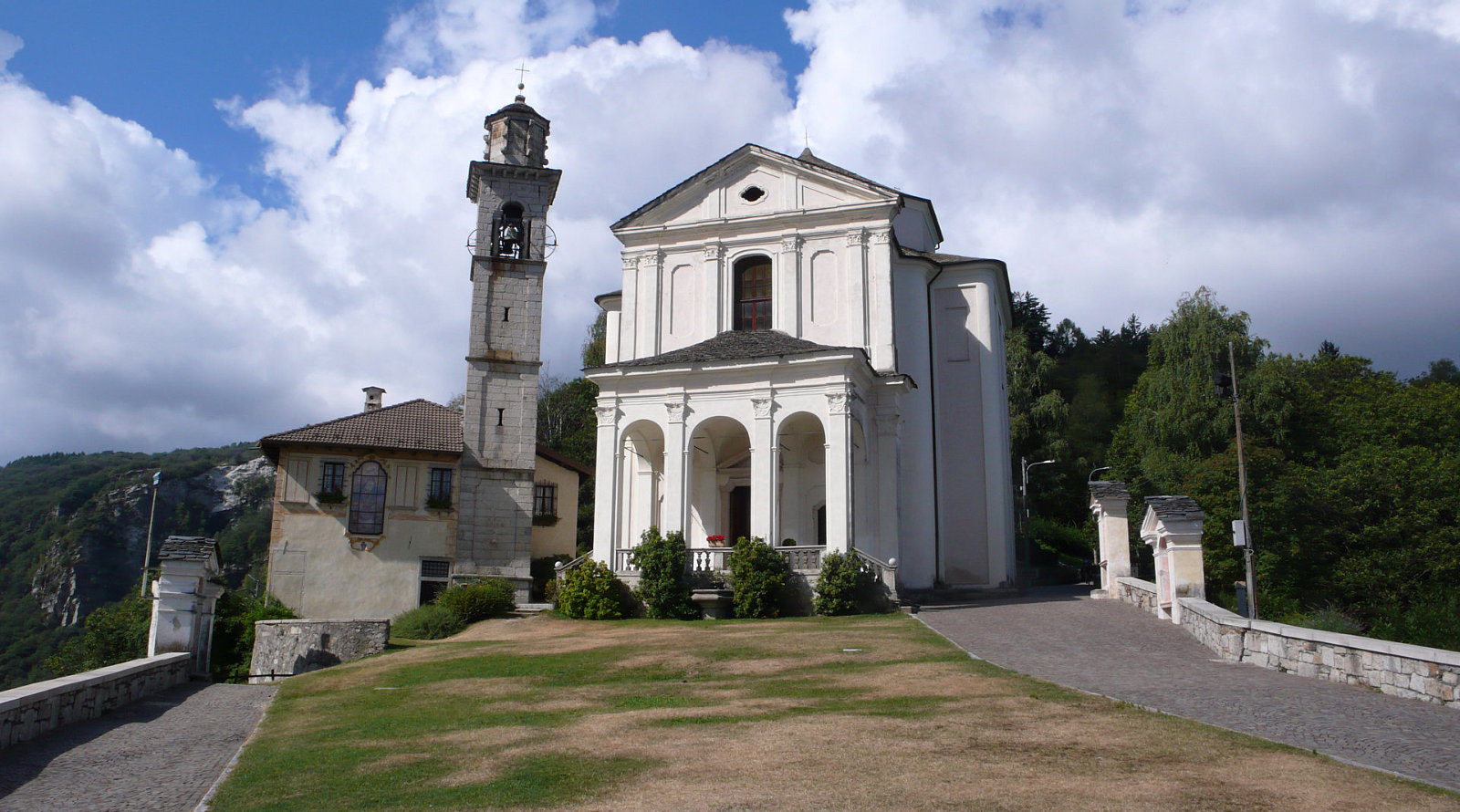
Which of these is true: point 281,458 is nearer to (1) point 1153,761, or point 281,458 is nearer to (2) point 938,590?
(2) point 938,590

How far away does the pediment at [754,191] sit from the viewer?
28.5m

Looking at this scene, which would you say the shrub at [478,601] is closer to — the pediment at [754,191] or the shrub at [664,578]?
the shrub at [664,578]

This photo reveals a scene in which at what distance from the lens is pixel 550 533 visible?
37000mm

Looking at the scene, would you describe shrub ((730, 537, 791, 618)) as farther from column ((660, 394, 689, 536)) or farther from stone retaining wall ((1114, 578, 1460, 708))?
stone retaining wall ((1114, 578, 1460, 708))

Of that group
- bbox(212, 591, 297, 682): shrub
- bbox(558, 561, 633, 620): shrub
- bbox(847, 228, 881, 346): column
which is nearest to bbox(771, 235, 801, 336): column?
bbox(847, 228, 881, 346): column

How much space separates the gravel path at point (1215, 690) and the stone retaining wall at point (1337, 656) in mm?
166

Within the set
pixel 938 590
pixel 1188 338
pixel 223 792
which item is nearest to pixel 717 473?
pixel 938 590

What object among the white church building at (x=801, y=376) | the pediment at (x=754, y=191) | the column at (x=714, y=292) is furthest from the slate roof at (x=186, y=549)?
the pediment at (x=754, y=191)

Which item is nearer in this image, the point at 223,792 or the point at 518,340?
the point at 223,792

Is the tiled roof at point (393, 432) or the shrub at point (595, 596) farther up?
the tiled roof at point (393, 432)

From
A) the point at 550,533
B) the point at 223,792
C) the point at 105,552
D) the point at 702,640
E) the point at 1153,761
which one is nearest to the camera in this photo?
the point at 1153,761

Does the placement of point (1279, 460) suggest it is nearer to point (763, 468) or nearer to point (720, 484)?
point (720, 484)

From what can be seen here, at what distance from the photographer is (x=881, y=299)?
27.6 metres

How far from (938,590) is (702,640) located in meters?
12.6
